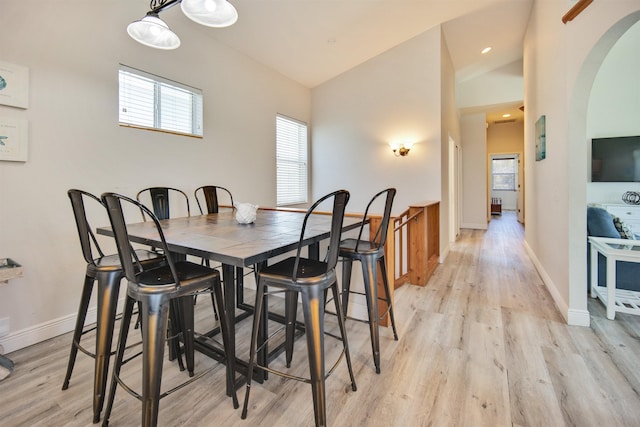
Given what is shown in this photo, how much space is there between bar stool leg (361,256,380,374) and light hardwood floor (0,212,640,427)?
0.13 meters

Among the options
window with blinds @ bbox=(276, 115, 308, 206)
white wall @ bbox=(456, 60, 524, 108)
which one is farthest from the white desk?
white wall @ bbox=(456, 60, 524, 108)

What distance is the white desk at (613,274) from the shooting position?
2332mm

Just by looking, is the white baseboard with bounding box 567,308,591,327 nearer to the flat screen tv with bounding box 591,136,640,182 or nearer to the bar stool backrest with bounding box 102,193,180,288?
the flat screen tv with bounding box 591,136,640,182

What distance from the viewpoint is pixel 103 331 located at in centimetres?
144

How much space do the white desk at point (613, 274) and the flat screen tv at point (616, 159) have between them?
1.72m

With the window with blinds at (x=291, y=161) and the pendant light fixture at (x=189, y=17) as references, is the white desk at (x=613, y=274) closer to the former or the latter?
the pendant light fixture at (x=189, y=17)

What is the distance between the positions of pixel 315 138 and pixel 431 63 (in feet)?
7.25

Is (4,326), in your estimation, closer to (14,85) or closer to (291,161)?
(14,85)

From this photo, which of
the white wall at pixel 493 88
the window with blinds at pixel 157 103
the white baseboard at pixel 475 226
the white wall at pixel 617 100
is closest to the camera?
the window with blinds at pixel 157 103

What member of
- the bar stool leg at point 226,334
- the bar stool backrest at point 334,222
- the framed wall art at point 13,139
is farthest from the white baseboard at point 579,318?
the framed wall art at point 13,139

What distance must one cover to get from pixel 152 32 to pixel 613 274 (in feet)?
12.8

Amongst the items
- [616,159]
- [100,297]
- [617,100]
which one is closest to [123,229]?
[100,297]

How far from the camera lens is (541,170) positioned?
3.49m

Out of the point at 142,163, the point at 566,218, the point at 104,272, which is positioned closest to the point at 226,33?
the point at 142,163
